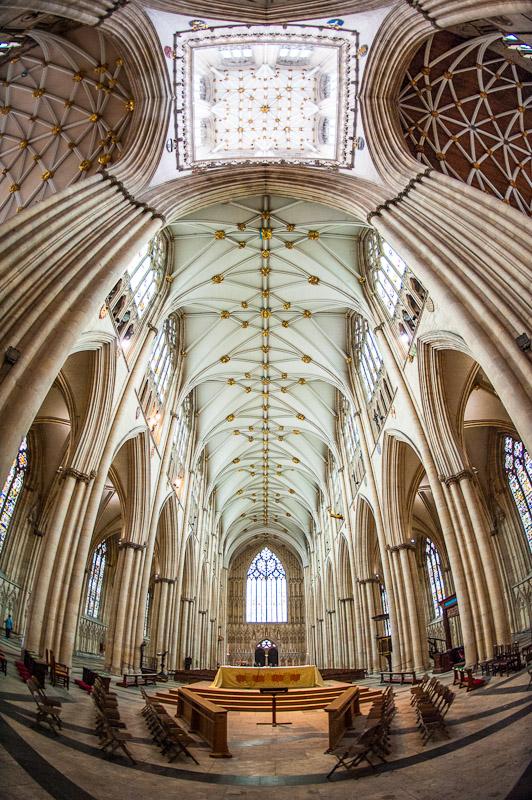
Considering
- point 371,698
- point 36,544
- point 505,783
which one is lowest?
point 371,698

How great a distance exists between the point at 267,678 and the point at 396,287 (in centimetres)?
1332

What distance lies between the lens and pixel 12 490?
775 inches

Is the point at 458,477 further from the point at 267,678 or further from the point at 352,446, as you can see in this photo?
the point at 352,446

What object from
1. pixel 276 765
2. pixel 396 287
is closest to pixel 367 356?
pixel 396 287

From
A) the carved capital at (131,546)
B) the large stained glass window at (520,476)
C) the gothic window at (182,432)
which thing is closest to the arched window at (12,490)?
the carved capital at (131,546)

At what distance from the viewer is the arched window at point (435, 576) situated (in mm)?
27438

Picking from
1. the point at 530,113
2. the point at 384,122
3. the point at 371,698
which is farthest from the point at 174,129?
the point at 371,698

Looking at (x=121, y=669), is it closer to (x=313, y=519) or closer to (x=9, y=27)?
(x=9, y=27)

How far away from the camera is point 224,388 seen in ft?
92.5

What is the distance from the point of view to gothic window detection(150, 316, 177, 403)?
20422mm

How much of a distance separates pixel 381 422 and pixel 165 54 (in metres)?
14.9

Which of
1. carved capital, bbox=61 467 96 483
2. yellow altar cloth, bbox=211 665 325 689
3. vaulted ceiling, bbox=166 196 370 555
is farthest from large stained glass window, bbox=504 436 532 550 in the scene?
carved capital, bbox=61 467 96 483

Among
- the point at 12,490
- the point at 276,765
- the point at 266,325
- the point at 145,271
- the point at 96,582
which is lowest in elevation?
the point at 276,765

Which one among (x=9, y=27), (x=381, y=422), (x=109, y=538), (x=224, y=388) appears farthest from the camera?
(x=109, y=538)
